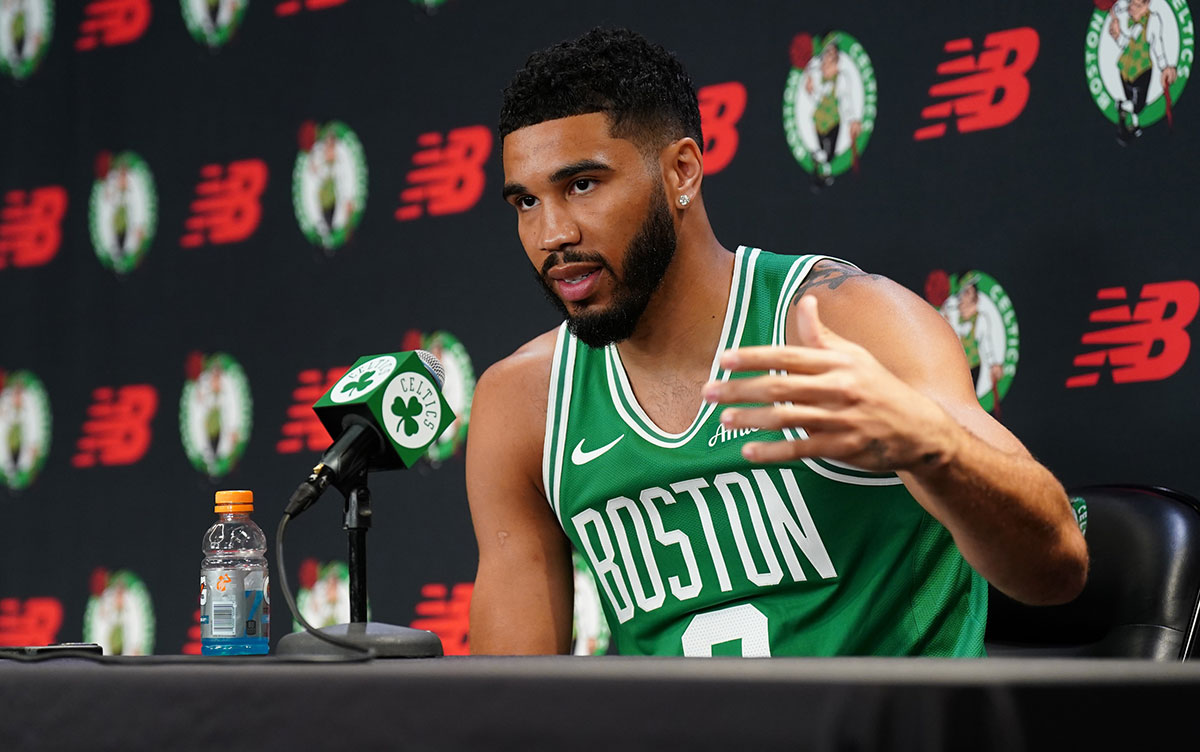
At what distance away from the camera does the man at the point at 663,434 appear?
1.40 meters

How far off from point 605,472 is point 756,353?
76cm

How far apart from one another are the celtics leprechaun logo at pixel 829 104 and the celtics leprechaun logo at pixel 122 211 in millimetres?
1493

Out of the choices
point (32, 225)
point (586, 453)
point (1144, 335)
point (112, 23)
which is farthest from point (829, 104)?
A: point (32, 225)

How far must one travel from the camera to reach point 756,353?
0.75 metres

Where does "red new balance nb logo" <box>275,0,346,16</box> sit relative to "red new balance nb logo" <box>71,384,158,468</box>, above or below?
above

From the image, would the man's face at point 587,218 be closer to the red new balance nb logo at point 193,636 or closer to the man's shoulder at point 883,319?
the man's shoulder at point 883,319

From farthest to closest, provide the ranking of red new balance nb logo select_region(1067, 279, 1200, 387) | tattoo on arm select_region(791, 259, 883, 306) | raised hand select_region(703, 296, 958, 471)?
1. red new balance nb logo select_region(1067, 279, 1200, 387)
2. tattoo on arm select_region(791, 259, 883, 306)
3. raised hand select_region(703, 296, 958, 471)

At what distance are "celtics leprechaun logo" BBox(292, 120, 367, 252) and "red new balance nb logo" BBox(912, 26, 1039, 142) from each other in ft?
3.81

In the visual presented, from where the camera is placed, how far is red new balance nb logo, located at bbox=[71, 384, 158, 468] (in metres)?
2.70

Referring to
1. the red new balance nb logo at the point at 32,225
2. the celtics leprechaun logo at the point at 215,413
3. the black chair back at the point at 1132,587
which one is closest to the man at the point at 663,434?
the black chair back at the point at 1132,587

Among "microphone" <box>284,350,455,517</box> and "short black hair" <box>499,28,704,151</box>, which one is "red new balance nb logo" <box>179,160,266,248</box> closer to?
"short black hair" <box>499,28,704,151</box>

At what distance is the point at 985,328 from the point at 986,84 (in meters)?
0.39

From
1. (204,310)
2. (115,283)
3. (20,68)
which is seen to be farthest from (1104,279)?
(20,68)

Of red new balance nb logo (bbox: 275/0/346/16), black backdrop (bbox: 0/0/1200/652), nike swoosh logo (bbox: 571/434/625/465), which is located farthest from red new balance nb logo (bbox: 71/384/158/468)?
nike swoosh logo (bbox: 571/434/625/465)
